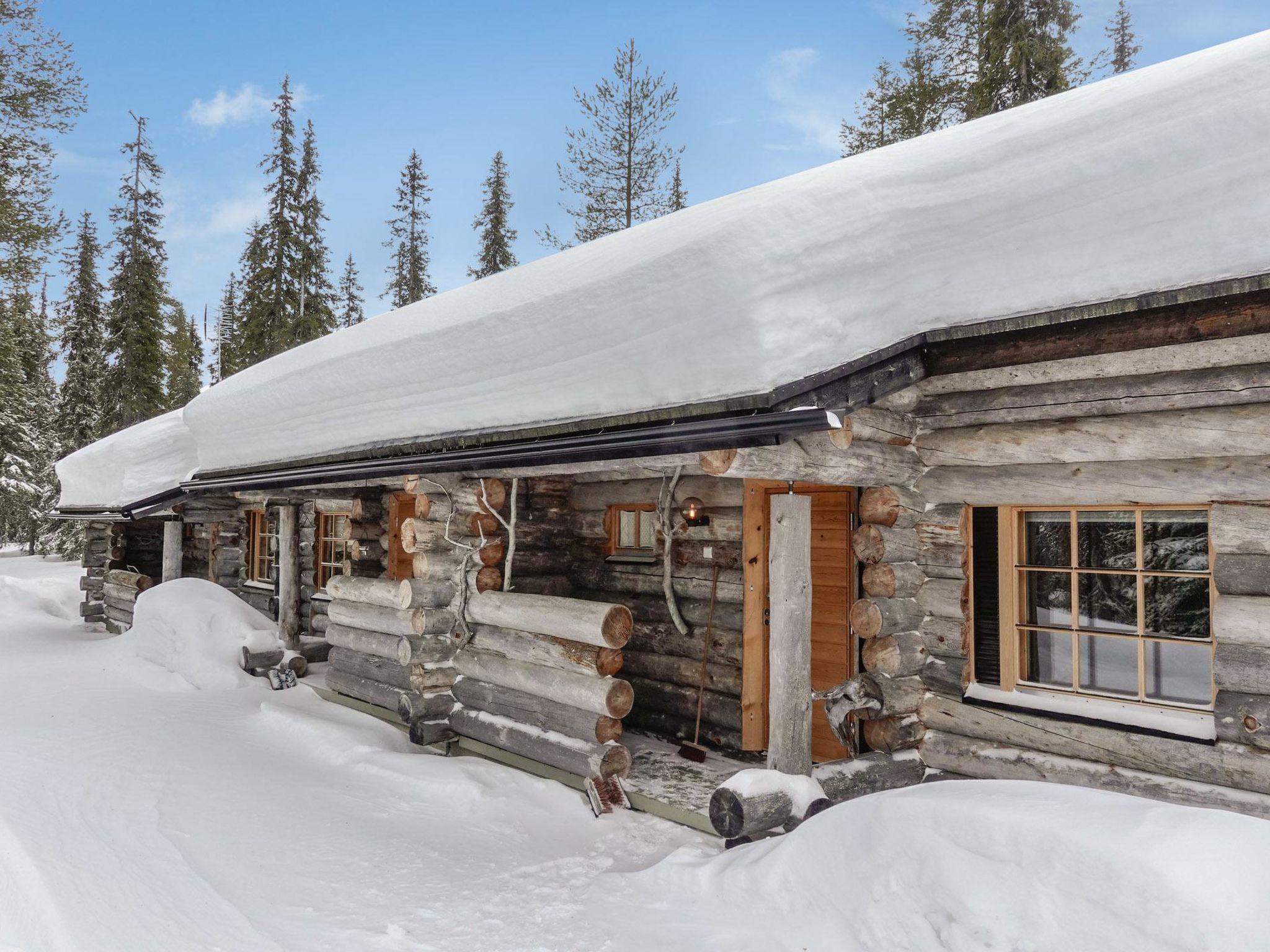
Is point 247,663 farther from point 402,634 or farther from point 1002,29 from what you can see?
point 1002,29

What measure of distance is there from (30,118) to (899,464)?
68.1ft

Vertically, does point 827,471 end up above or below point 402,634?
above

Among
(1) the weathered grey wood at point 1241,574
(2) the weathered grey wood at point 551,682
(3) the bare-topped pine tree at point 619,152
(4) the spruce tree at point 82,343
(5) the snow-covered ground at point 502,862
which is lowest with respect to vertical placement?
(5) the snow-covered ground at point 502,862

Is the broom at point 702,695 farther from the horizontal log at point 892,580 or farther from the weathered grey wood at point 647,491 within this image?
the horizontal log at point 892,580

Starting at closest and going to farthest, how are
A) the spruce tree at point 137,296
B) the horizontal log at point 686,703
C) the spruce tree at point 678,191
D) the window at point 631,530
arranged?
the horizontal log at point 686,703, the window at point 631,530, the spruce tree at point 137,296, the spruce tree at point 678,191

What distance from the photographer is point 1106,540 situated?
4.80m

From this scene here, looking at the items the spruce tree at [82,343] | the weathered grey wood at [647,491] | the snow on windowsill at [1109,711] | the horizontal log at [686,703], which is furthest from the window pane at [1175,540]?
the spruce tree at [82,343]

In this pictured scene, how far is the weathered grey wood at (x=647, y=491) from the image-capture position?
22.3 ft

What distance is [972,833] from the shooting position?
3.28 m

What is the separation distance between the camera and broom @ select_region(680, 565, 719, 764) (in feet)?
21.1

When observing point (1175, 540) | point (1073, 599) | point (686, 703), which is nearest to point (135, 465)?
point (686, 703)

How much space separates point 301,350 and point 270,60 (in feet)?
54.6

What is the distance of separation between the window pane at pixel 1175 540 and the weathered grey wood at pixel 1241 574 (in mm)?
312

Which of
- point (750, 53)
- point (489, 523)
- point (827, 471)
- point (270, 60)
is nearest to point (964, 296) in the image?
point (827, 471)
